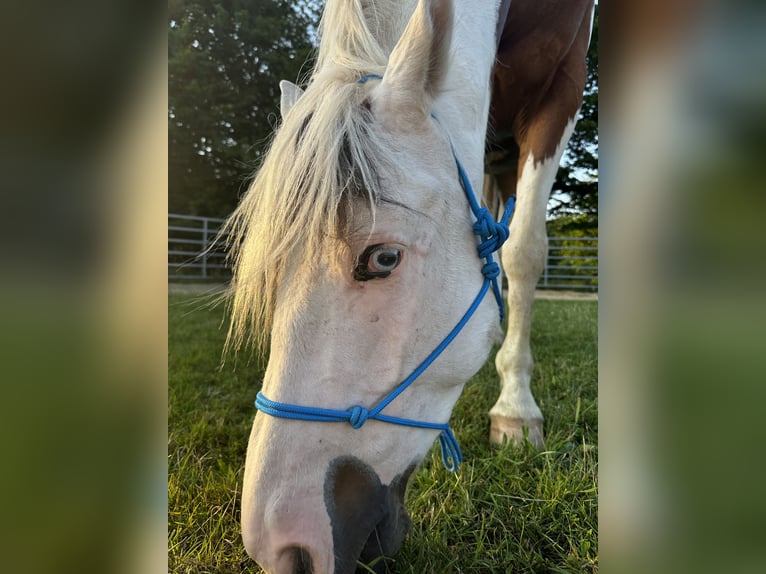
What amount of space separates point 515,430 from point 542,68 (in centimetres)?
125

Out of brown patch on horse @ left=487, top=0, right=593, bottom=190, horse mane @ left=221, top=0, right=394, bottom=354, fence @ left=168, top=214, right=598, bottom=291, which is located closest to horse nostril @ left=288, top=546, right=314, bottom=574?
horse mane @ left=221, top=0, right=394, bottom=354

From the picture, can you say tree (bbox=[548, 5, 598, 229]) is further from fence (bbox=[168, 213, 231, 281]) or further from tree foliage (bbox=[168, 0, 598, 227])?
fence (bbox=[168, 213, 231, 281])

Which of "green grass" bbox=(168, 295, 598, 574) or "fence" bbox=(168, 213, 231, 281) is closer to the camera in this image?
"green grass" bbox=(168, 295, 598, 574)

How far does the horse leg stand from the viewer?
145cm

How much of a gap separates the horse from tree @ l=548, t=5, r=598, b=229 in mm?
343

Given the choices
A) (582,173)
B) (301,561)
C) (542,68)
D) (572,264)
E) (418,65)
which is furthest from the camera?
(542,68)

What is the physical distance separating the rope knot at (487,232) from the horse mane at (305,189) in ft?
0.74

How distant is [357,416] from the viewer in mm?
723

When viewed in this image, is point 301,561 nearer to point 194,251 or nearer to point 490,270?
point 490,270

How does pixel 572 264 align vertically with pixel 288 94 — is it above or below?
below

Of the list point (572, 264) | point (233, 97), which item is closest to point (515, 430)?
point (572, 264)

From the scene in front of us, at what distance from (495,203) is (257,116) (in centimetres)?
125

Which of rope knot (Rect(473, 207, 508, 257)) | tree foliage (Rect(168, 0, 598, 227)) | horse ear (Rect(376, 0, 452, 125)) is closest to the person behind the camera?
horse ear (Rect(376, 0, 452, 125))
